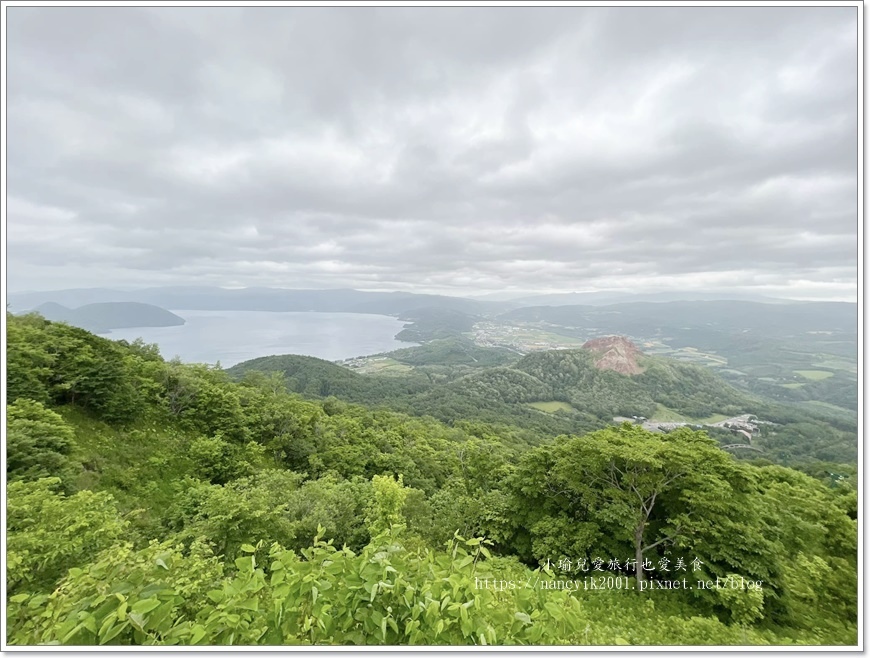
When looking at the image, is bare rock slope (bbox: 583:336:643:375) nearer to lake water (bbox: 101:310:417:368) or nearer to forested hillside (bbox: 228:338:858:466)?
forested hillside (bbox: 228:338:858:466)

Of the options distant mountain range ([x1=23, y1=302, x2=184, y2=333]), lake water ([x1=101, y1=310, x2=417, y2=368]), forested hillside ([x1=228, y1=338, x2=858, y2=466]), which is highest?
distant mountain range ([x1=23, y1=302, x2=184, y2=333])

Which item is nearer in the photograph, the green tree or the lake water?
the green tree

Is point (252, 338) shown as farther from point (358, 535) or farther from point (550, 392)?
point (358, 535)

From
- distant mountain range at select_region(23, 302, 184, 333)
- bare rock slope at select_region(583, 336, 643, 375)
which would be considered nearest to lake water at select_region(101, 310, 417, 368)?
distant mountain range at select_region(23, 302, 184, 333)

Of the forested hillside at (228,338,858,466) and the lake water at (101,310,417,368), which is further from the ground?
the lake water at (101,310,417,368)

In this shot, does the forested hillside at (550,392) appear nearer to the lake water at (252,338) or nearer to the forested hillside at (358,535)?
the lake water at (252,338)

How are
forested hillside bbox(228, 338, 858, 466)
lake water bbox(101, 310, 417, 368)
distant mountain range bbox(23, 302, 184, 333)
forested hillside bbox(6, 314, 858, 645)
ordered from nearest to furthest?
forested hillside bbox(6, 314, 858, 645)
lake water bbox(101, 310, 417, 368)
distant mountain range bbox(23, 302, 184, 333)
forested hillside bbox(228, 338, 858, 466)
